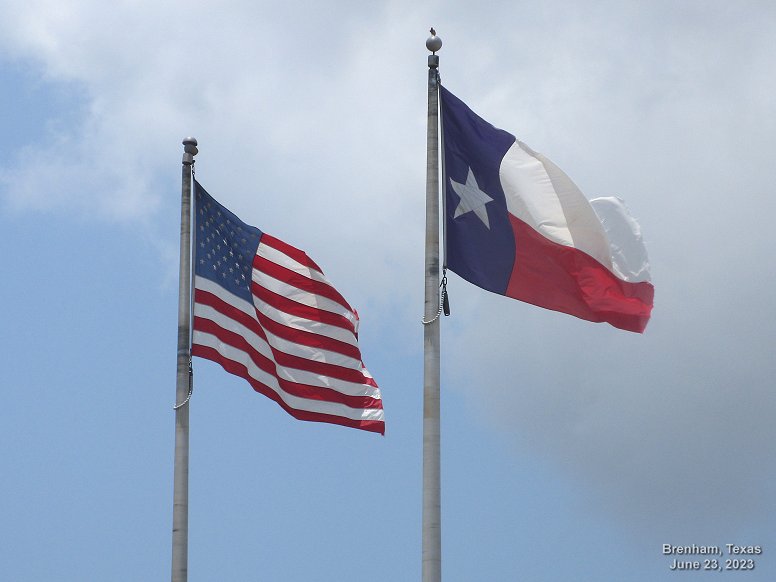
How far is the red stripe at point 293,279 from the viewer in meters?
29.2

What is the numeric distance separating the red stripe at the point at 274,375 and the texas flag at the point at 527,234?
15.6ft

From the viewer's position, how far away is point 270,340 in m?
28.9

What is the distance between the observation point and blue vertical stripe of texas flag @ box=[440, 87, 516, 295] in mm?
24875

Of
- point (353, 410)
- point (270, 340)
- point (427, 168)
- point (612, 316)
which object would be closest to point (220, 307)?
point (270, 340)

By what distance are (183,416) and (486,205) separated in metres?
7.84

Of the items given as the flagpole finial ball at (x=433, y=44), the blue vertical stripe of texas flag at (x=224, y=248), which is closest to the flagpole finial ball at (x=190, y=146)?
the blue vertical stripe of texas flag at (x=224, y=248)

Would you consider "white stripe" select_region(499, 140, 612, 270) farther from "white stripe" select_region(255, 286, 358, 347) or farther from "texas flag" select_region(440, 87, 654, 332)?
"white stripe" select_region(255, 286, 358, 347)

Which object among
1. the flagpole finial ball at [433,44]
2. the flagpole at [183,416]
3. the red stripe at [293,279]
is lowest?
the flagpole at [183,416]

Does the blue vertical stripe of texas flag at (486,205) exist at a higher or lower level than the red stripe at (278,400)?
higher

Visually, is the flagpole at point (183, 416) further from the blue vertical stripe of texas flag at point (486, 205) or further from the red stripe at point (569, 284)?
the red stripe at point (569, 284)

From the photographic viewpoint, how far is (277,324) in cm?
2889

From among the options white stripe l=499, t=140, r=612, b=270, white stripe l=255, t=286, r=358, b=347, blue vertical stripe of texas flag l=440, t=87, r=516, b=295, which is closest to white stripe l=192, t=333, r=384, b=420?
white stripe l=255, t=286, r=358, b=347

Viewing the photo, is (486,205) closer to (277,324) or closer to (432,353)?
(432,353)

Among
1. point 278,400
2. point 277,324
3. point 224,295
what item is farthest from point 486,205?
point 224,295
